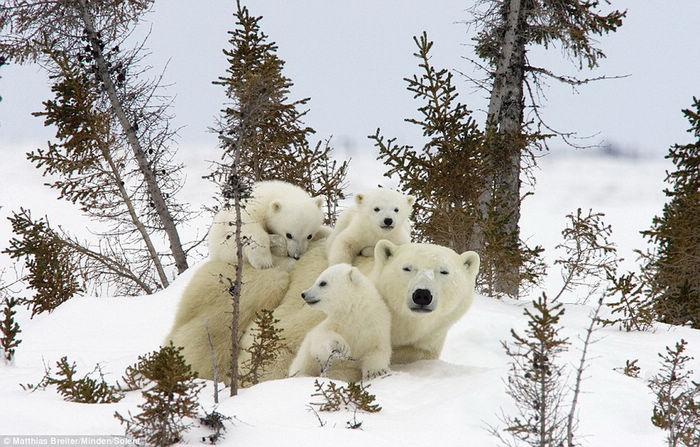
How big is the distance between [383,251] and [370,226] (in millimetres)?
822

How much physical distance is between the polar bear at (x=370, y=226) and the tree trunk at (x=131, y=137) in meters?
6.71

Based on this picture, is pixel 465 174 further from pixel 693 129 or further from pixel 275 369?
pixel 275 369

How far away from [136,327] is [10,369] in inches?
117

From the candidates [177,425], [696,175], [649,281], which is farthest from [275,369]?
[696,175]

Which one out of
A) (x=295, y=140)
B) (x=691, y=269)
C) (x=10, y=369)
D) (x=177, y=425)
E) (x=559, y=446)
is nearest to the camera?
(x=559, y=446)

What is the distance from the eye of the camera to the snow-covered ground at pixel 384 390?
9.72ft

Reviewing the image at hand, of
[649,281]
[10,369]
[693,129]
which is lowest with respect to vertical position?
[10,369]

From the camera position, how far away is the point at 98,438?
2.75 metres

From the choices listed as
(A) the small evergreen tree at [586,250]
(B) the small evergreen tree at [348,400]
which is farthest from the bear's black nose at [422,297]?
(A) the small evergreen tree at [586,250]

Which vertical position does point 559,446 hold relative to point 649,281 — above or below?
below

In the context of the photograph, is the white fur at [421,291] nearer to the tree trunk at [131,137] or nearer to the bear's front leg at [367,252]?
the bear's front leg at [367,252]

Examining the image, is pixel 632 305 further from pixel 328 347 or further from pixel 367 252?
pixel 328 347

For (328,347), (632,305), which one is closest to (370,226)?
(328,347)

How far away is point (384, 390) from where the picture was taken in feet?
13.6
